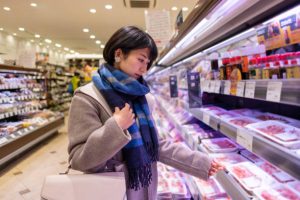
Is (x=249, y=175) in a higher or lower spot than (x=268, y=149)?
lower

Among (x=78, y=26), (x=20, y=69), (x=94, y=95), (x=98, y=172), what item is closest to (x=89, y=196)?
(x=98, y=172)

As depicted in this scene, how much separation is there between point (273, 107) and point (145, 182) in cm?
95

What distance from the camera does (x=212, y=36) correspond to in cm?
183

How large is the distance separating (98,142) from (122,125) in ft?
0.36

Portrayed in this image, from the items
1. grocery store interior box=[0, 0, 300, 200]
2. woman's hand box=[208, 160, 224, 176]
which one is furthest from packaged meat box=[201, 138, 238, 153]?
woman's hand box=[208, 160, 224, 176]

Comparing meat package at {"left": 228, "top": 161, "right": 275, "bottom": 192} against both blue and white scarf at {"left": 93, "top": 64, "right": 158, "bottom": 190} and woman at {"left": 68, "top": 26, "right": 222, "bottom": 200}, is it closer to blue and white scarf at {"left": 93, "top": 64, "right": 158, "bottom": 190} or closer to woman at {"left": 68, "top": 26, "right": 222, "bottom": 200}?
woman at {"left": 68, "top": 26, "right": 222, "bottom": 200}

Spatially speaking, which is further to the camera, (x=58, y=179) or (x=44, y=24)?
(x=44, y=24)

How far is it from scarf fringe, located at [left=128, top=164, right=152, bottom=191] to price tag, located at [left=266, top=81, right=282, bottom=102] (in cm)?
60

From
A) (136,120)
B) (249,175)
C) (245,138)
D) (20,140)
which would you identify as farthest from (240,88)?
(20,140)

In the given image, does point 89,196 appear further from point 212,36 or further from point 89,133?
point 212,36

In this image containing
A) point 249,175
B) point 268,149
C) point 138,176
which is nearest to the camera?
point 268,149

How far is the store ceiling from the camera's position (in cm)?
686

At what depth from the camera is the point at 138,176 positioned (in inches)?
43.7

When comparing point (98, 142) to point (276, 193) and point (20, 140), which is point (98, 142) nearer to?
point (276, 193)
